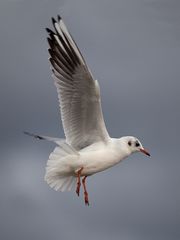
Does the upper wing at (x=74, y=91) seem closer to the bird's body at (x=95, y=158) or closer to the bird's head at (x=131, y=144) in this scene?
the bird's body at (x=95, y=158)

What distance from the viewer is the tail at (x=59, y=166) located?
2078 centimetres

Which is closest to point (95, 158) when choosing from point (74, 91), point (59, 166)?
point (59, 166)

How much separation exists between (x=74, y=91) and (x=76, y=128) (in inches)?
30.5

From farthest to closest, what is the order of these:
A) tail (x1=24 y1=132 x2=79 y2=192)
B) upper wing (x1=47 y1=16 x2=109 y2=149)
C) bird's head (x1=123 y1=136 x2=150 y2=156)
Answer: bird's head (x1=123 y1=136 x2=150 y2=156)
tail (x1=24 y1=132 x2=79 y2=192)
upper wing (x1=47 y1=16 x2=109 y2=149)

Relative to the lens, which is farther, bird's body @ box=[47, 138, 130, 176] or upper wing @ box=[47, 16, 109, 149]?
bird's body @ box=[47, 138, 130, 176]

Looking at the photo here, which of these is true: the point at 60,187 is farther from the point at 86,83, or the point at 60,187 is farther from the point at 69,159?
the point at 86,83

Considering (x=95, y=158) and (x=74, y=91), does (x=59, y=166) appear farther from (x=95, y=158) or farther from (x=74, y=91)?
(x=74, y=91)

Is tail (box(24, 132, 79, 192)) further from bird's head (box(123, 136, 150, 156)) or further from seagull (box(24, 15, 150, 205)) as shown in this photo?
bird's head (box(123, 136, 150, 156))

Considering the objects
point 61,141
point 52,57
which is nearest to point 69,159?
point 61,141

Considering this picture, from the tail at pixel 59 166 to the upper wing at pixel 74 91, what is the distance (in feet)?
1.12

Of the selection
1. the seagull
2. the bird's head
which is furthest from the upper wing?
the bird's head

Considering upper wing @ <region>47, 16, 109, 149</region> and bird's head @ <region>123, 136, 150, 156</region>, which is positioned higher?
upper wing @ <region>47, 16, 109, 149</region>

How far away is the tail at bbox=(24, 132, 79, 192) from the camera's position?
20781 mm

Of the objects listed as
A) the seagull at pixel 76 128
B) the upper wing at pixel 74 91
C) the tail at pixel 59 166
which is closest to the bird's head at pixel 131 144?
the seagull at pixel 76 128
